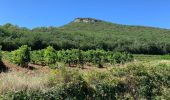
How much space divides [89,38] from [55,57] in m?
49.7

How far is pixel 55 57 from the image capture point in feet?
85.5

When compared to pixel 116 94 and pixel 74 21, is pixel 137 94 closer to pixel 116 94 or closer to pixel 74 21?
pixel 116 94

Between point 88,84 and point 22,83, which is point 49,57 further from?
point 22,83

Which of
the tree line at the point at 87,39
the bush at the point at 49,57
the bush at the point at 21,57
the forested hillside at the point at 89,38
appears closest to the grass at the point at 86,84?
the bush at the point at 21,57

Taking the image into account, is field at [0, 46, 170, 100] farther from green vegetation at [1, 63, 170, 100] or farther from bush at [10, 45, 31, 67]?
bush at [10, 45, 31, 67]

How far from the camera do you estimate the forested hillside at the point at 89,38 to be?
57.0 m

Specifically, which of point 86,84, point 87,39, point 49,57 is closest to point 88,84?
point 86,84

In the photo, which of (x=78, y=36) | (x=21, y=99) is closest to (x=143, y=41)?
(x=78, y=36)

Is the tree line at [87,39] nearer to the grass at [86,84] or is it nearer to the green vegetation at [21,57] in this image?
the green vegetation at [21,57]

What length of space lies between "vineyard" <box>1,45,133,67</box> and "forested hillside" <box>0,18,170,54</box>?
1709 centimetres

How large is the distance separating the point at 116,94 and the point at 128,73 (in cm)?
189

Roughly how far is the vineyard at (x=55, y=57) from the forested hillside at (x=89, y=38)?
17089mm

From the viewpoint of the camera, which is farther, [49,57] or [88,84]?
[49,57]

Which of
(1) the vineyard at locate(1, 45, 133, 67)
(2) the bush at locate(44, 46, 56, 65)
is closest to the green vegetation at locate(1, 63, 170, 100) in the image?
(1) the vineyard at locate(1, 45, 133, 67)
